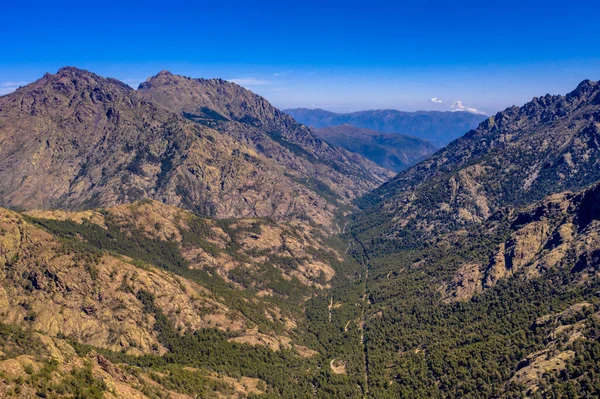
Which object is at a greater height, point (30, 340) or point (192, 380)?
point (30, 340)

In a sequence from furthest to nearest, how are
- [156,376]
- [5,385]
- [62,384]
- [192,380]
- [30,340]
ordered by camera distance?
1. [192,380]
2. [156,376]
3. [30,340]
4. [62,384]
5. [5,385]

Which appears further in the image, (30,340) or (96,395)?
(30,340)

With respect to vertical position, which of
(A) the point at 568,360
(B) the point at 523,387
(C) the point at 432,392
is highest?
(A) the point at 568,360

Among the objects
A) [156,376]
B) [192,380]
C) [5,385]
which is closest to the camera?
[5,385]

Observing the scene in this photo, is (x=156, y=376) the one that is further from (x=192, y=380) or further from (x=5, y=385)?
(x=5, y=385)

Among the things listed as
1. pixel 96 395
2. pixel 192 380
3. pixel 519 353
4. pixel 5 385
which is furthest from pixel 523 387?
pixel 5 385

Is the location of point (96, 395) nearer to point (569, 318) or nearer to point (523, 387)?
point (523, 387)

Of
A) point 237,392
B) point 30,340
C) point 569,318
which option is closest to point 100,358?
point 30,340

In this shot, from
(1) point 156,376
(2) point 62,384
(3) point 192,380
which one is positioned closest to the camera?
(2) point 62,384

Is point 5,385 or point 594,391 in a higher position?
point 5,385
